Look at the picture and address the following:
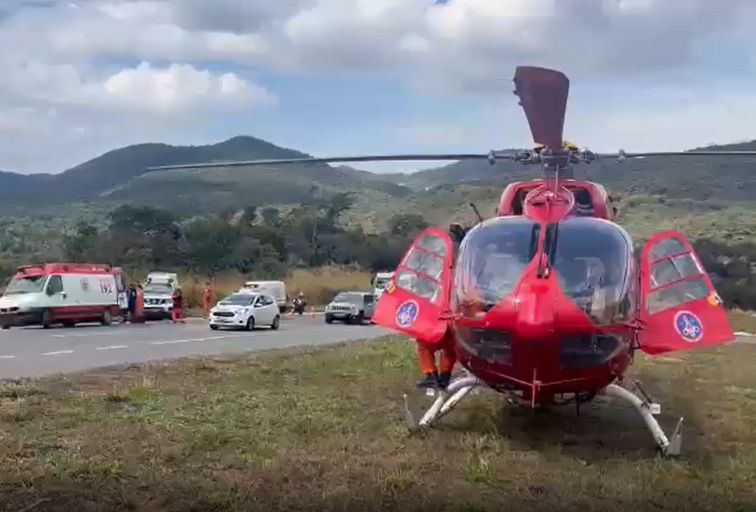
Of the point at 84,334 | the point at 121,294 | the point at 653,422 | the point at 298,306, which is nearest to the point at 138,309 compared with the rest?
the point at 121,294

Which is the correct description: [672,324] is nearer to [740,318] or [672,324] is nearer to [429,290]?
[429,290]

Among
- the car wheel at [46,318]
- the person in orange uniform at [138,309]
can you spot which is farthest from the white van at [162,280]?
the car wheel at [46,318]

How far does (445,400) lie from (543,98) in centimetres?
321

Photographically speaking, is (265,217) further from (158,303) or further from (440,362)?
(440,362)

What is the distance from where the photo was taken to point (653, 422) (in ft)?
32.1

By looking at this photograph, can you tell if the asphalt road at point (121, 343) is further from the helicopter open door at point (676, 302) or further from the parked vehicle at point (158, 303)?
the helicopter open door at point (676, 302)

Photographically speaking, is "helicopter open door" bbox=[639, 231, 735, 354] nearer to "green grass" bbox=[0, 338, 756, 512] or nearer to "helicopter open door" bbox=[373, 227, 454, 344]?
"green grass" bbox=[0, 338, 756, 512]

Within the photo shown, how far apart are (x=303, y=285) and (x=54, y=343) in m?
42.3

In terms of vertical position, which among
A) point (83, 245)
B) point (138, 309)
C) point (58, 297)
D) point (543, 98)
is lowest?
point (138, 309)

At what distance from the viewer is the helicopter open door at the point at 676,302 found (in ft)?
31.9

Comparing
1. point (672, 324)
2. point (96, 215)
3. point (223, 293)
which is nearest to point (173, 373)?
point (672, 324)

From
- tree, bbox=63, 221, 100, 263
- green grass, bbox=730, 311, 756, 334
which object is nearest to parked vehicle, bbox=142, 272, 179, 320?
tree, bbox=63, 221, 100, 263

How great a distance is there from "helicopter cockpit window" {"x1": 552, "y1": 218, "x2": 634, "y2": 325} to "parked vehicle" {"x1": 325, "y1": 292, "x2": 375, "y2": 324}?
3612 cm

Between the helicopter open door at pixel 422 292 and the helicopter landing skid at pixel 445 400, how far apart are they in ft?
1.60
